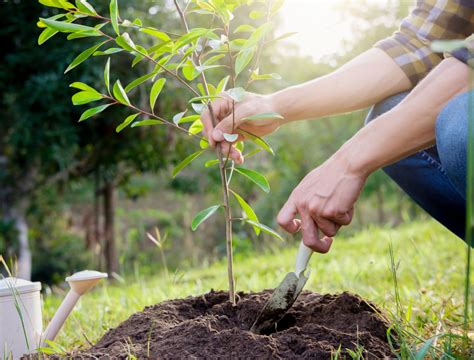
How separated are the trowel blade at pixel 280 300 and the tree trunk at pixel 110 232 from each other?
6.66 meters

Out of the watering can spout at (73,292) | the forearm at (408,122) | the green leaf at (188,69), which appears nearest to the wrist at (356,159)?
the forearm at (408,122)

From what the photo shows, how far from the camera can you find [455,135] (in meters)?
1.11

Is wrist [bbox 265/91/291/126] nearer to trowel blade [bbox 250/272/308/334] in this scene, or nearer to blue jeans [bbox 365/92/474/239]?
blue jeans [bbox 365/92/474/239]

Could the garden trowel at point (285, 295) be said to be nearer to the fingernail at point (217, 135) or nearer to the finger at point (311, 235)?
the finger at point (311, 235)

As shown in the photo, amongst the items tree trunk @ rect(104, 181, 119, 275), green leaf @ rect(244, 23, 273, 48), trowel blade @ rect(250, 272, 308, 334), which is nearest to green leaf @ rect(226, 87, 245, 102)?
green leaf @ rect(244, 23, 273, 48)

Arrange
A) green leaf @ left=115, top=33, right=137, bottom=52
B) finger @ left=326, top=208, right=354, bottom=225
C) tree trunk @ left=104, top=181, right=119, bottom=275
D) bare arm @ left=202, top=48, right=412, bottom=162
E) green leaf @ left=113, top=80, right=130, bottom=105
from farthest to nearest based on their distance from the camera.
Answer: tree trunk @ left=104, top=181, right=119, bottom=275, bare arm @ left=202, top=48, right=412, bottom=162, green leaf @ left=113, top=80, right=130, bottom=105, green leaf @ left=115, top=33, right=137, bottom=52, finger @ left=326, top=208, right=354, bottom=225

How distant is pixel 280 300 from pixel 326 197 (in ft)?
1.06

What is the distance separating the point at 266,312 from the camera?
1366 millimetres

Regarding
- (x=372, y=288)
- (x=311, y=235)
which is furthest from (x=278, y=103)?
(x=372, y=288)

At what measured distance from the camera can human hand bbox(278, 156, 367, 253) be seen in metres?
1.19

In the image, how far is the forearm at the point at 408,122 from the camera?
1183 mm

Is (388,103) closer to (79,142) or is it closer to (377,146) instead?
(377,146)

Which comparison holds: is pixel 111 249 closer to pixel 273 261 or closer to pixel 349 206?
pixel 273 261

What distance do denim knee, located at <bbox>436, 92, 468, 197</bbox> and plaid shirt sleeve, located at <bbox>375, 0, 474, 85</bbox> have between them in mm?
482
